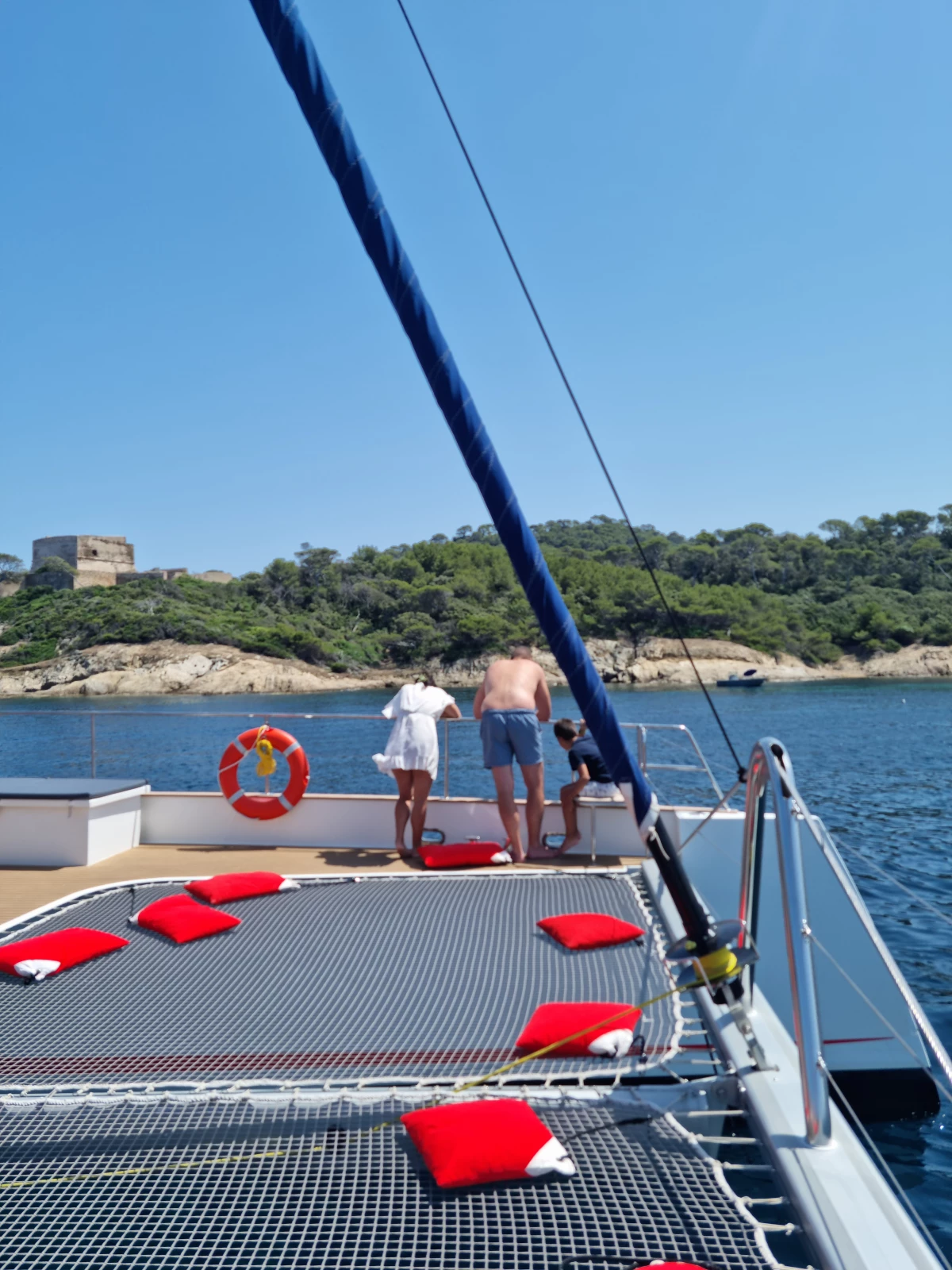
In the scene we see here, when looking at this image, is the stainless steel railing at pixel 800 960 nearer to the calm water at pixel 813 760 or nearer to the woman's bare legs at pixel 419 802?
the calm water at pixel 813 760

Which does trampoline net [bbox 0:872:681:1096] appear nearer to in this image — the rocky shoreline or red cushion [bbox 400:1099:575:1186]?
red cushion [bbox 400:1099:575:1186]

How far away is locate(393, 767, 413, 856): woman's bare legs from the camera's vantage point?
5176mm

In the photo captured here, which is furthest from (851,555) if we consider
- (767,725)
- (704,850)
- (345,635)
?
(704,850)

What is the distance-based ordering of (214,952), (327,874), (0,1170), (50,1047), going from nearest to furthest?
(0,1170), (50,1047), (214,952), (327,874)

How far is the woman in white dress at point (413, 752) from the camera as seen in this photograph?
509 centimetres

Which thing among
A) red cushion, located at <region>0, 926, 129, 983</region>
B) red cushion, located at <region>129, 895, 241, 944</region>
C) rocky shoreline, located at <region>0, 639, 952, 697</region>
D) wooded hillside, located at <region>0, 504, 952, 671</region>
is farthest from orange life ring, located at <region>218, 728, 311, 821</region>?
wooded hillside, located at <region>0, 504, 952, 671</region>

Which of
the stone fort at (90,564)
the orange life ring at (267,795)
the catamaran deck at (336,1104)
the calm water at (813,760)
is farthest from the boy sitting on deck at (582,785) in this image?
the stone fort at (90,564)

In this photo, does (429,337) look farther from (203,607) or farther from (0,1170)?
(203,607)

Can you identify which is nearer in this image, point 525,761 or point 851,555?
point 525,761

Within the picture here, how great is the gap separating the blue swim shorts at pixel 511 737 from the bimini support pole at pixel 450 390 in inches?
85.8

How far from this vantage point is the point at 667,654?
A: 5622 centimetres

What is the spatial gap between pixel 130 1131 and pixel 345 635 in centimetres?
5547

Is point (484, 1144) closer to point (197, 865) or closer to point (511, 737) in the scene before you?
point (511, 737)

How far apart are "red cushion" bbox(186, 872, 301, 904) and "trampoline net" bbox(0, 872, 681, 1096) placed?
93mm
